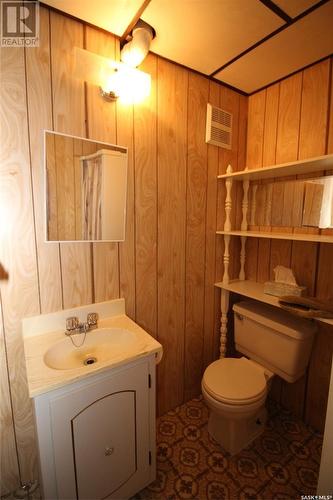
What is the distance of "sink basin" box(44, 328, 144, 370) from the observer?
1139 mm

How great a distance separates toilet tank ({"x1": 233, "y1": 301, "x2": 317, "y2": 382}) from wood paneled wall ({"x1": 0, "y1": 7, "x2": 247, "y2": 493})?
26 cm

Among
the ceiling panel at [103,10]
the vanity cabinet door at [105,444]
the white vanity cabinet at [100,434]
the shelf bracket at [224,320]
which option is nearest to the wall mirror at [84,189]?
the ceiling panel at [103,10]

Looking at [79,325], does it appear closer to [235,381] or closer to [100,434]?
[100,434]

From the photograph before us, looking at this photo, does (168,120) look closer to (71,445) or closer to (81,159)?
(81,159)

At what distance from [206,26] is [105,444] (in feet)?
6.56

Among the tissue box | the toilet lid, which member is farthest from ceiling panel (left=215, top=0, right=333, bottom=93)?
the toilet lid

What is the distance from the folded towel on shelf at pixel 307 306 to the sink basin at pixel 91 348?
2.83 ft

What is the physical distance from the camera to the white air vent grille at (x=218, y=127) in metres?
1.67

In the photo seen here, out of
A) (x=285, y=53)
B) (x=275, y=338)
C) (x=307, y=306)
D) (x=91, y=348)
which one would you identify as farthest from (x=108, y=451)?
(x=285, y=53)

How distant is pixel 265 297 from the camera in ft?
5.16

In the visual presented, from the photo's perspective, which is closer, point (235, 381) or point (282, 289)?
point (235, 381)

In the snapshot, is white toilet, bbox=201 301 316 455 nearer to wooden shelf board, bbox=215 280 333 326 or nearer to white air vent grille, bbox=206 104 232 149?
wooden shelf board, bbox=215 280 333 326

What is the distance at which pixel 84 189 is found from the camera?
128 centimetres

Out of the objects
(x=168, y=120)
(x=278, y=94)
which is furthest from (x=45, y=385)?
(x=278, y=94)
